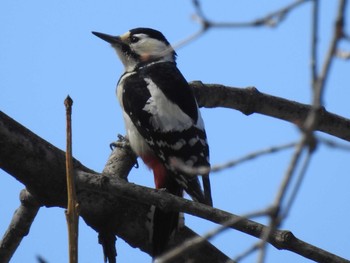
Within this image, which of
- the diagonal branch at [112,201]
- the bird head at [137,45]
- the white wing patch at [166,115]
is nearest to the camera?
the diagonal branch at [112,201]

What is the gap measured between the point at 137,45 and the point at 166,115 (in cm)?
110

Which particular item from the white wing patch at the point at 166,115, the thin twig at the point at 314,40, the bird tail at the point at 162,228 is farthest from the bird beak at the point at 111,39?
the thin twig at the point at 314,40

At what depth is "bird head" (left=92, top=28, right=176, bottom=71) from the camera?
17.1 ft

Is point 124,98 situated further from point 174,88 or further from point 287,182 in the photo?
point 287,182

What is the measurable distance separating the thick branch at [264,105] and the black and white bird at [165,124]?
0.43 feet

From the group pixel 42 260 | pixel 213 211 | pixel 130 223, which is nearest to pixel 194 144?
pixel 130 223

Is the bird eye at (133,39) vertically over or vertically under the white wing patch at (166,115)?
over

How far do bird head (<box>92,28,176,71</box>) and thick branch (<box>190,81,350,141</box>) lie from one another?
0.79 metres

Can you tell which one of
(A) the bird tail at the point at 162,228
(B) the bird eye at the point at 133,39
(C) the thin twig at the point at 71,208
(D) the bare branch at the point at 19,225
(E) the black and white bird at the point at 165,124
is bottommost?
(C) the thin twig at the point at 71,208

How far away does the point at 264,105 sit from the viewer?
418cm

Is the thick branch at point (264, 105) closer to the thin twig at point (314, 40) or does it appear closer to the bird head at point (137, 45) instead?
the bird head at point (137, 45)

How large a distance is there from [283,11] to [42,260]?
703mm

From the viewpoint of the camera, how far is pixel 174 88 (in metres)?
4.45

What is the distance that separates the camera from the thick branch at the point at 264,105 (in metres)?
3.89
